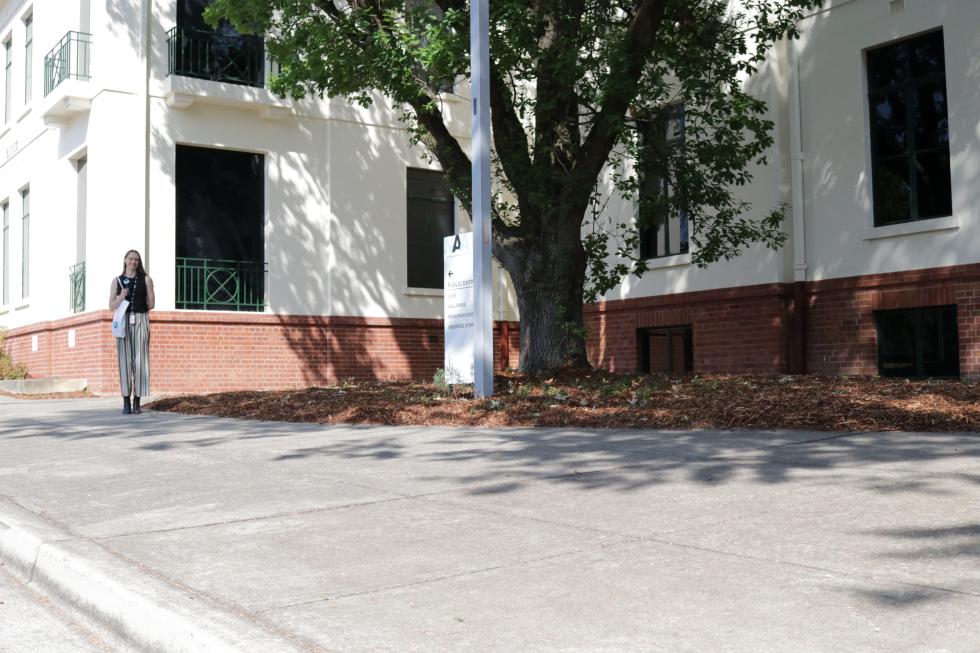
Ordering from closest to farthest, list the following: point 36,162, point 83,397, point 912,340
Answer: point 912,340 → point 83,397 → point 36,162

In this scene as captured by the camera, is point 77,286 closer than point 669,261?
No

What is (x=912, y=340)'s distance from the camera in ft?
48.2

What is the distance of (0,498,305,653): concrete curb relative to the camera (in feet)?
10.3

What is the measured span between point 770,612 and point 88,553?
2.78 metres

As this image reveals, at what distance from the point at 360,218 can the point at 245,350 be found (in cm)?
350

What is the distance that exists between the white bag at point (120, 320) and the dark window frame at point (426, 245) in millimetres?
9028

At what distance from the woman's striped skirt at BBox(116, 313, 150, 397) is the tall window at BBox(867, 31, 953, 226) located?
10372mm

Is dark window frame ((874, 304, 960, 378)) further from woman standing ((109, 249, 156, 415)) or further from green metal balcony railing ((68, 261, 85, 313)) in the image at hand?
green metal balcony railing ((68, 261, 85, 313))

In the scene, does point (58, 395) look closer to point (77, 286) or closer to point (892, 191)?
point (77, 286)

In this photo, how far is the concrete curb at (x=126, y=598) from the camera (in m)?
3.15

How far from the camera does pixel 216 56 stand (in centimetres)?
1894

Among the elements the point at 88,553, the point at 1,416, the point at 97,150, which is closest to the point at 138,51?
the point at 97,150

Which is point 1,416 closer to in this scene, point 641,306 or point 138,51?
point 138,51

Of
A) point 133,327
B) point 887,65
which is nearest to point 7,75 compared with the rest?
point 133,327
